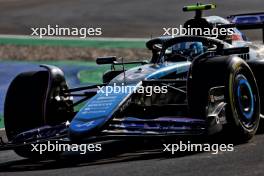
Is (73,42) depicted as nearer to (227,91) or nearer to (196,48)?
(196,48)

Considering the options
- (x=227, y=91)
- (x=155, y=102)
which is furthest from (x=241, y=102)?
(x=155, y=102)

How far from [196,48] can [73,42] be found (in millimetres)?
8787

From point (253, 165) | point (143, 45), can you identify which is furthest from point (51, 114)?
point (143, 45)

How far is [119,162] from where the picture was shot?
7613mm

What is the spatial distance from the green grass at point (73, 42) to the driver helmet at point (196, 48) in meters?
8.22

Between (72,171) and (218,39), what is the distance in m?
3.42

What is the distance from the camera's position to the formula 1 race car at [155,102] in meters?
7.97

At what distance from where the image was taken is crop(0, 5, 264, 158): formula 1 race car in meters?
7.97

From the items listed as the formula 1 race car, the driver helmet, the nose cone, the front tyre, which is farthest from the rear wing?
the nose cone

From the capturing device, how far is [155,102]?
9.17 m

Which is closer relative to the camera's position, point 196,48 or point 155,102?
point 155,102

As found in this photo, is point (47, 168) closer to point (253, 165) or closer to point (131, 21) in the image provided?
point (253, 165)

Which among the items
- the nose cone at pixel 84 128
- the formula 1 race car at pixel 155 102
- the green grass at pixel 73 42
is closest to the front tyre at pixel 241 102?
the formula 1 race car at pixel 155 102

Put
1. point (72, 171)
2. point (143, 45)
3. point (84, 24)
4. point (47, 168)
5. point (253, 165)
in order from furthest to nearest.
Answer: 1. point (84, 24)
2. point (143, 45)
3. point (47, 168)
4. point (72, 171)
5. point (253, 165)
